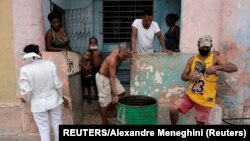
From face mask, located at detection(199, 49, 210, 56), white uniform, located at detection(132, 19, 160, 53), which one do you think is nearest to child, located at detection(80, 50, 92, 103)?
white uniform, located at detection(132, 19, 160, 53)

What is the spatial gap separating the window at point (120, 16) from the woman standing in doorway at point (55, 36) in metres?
2.90

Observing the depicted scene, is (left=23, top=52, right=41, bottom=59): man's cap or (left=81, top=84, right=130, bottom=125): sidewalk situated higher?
(left=23, top=52, right=41, bottom=59): man's cap

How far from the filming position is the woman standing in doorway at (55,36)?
18.1 ft

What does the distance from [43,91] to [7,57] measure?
4.07 ft

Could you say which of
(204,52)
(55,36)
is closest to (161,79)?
(204,52)

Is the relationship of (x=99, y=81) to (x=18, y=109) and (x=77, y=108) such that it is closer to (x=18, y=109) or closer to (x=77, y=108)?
(x=77, y=108)

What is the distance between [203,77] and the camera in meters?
4.79

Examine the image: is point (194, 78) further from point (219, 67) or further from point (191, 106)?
point (191, 106)

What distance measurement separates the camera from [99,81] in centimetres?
552

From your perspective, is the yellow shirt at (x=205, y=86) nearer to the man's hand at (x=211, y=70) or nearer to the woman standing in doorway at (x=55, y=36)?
the man's hand at (x=211, y=70)

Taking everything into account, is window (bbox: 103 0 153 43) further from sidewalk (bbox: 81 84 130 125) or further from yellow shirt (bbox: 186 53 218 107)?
yellow shirt (bbox: 186 53 218 107)

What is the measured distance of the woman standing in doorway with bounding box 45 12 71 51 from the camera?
550 cm

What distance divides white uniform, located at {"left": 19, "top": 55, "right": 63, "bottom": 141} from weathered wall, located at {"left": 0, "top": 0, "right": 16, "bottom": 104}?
0.97m

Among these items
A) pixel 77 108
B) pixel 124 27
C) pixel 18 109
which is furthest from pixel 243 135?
pixel 124 27
